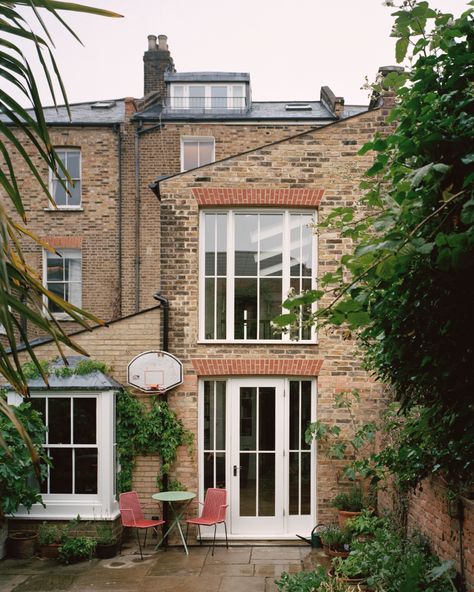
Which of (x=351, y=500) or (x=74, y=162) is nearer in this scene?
(x=351, y=500)

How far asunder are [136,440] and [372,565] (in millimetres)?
4766

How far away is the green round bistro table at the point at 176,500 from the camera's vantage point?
387 inches

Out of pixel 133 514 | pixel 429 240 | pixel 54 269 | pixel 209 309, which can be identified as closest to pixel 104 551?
pixel 133 514

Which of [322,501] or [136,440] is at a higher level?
[136,440]

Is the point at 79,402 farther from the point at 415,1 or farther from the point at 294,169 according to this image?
the point at 415,1

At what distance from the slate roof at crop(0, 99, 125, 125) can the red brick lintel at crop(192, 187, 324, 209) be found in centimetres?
868

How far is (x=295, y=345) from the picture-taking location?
34.9 ft

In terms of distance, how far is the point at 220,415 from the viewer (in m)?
10.8

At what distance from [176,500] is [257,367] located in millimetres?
2285

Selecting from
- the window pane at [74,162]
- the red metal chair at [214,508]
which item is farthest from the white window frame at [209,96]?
the red metal chair at [214,508]

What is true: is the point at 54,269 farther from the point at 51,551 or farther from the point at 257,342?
the point at 51,551

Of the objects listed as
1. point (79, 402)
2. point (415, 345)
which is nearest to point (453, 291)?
point (415, 345)

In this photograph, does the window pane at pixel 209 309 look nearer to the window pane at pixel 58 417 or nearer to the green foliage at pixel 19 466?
the window pane at pixel 58 417

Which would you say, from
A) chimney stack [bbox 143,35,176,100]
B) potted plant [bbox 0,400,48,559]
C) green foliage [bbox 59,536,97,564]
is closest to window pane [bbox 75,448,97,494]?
potted plant [bbox 0,400,48,559]
